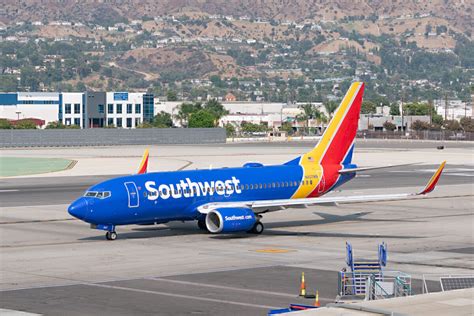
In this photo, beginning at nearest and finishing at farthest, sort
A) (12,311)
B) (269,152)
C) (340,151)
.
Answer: (12,311), (340,151), (269,152)

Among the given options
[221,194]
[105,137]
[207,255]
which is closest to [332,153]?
[221,194]

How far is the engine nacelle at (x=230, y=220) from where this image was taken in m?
53.7

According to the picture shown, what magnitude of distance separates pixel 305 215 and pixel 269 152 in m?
87.4

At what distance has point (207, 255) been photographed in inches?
1914

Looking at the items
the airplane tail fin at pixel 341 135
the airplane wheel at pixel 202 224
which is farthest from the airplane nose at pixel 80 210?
the airplane tail fin at pixel 341 135

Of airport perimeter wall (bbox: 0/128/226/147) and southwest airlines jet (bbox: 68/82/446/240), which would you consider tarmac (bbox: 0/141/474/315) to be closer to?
southwest airlines jet (bbox: 68/82/446/240)

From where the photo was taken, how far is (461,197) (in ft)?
261

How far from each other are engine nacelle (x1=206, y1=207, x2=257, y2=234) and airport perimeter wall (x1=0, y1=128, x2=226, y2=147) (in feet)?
385

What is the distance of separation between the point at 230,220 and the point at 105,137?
5025 inches

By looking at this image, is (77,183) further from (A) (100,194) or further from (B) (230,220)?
(B) (230,220)

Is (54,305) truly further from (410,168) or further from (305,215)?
(410,168)

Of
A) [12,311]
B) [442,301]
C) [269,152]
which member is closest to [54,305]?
[12,311]

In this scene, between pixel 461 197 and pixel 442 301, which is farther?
pixel 461 197

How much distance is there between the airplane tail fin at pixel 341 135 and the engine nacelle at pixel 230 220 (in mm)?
8653
